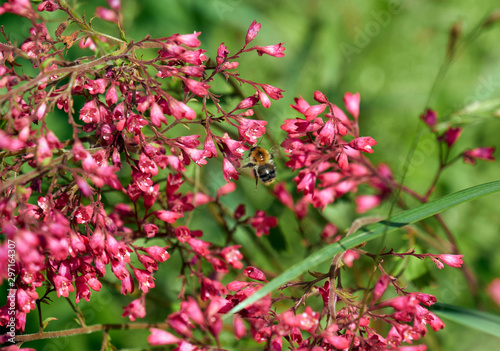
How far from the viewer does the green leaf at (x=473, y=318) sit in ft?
7.54

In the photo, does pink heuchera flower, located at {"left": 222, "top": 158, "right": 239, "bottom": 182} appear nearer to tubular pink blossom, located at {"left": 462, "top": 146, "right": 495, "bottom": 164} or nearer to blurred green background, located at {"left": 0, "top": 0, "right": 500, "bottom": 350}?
blurred green background, located at {"left": 0, "top": 0, "right": 500, "bottom": 350}

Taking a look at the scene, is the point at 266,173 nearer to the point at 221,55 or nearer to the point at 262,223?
the point at 262,223

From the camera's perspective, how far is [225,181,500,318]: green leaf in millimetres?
2074

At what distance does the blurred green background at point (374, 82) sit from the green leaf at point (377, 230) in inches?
41.1

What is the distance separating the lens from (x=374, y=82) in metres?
6.13

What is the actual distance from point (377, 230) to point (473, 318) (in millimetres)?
757

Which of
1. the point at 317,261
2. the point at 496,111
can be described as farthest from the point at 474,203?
the point at 317,261

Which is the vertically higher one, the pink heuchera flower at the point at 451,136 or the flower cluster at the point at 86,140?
the flower cluster at the point at 86,140

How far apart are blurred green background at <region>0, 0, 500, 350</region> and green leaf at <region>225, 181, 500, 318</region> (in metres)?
1.05

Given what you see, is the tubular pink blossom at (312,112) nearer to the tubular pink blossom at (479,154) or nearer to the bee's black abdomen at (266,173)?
the bee's black abdomen at (266,173)

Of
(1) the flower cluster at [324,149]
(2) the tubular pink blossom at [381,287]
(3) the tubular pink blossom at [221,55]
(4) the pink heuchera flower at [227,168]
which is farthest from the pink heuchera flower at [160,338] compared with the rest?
(3) the tubular pink blossom at [221,55]

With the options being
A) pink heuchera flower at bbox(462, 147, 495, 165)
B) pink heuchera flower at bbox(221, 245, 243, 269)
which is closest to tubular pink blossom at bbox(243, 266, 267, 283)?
pink heuchera flower at bbox(221, 245, 243, 269)

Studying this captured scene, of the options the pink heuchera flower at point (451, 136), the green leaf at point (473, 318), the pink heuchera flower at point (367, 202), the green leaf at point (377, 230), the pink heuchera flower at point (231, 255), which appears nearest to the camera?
the green leaf at point (377, 230)

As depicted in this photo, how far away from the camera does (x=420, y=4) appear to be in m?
6.25
